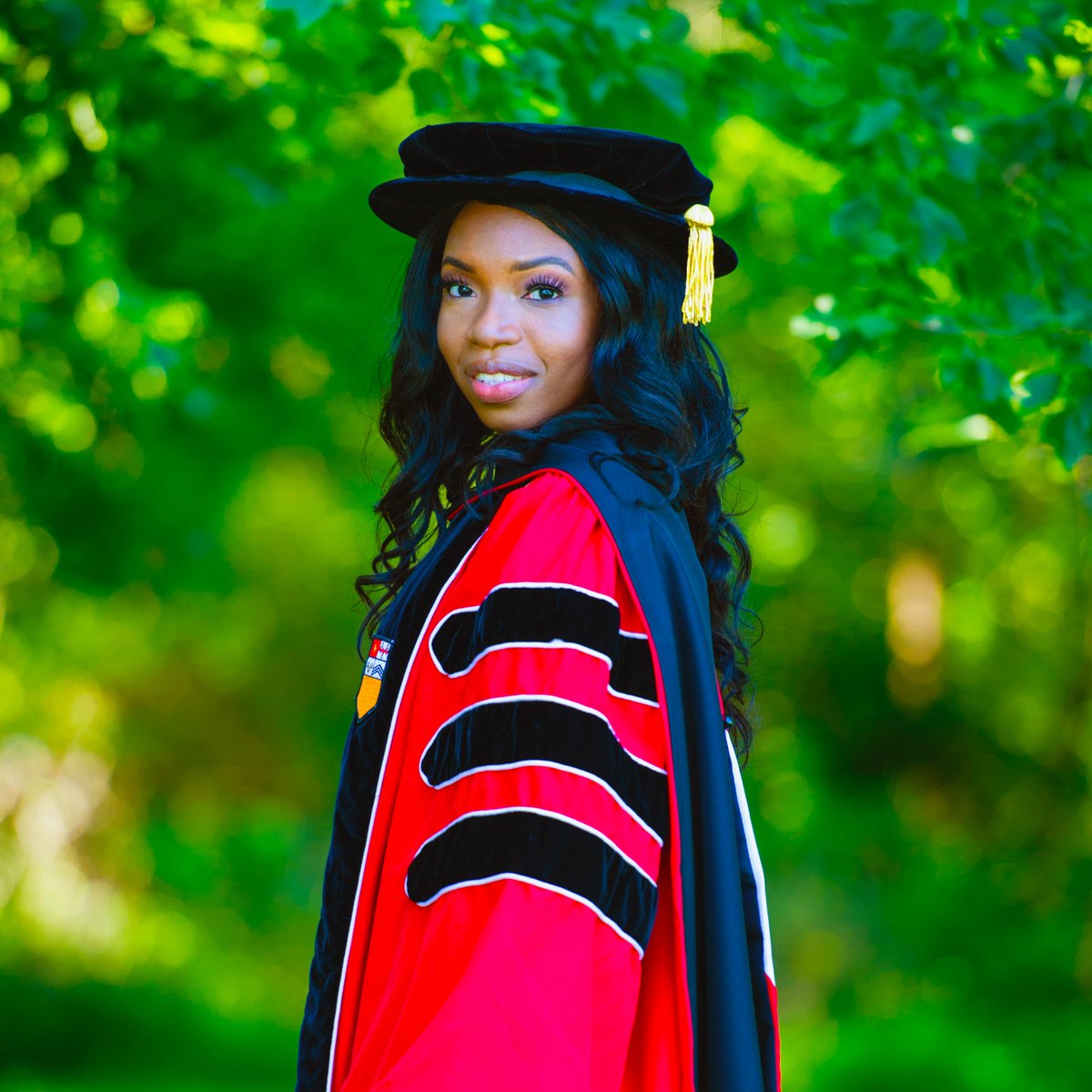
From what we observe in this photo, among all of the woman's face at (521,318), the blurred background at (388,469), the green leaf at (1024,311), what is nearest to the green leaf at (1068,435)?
the blurred background at (388,469)

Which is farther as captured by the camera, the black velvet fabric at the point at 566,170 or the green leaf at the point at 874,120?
the green leaf at the point at 874,120

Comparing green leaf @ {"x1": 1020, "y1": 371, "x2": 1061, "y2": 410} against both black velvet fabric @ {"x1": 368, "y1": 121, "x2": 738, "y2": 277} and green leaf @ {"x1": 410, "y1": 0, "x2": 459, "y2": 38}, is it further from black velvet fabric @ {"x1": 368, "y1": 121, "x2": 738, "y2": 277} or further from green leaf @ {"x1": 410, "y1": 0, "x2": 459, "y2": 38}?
green leaf @ {"x1": 410, "y1": 0, "x2": 459, "y2": 38}

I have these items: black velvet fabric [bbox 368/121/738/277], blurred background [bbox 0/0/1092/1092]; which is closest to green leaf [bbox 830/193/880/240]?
blurred background [bbox 0/0/1092/1092]

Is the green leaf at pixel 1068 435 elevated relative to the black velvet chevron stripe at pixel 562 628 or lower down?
elevated

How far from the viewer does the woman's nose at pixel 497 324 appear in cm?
185

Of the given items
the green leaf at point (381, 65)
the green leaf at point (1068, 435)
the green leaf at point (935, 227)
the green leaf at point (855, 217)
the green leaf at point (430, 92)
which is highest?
the green leaf at point (381, 65)

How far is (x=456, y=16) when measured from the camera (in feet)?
8.70

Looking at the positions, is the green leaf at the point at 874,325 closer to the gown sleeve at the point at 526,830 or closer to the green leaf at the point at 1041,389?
the green leaf at the point at 1041,389

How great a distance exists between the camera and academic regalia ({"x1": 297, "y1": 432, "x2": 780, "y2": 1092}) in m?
1.46

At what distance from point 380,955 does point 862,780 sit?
13.6m

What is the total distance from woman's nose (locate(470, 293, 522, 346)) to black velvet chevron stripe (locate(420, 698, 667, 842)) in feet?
1.77

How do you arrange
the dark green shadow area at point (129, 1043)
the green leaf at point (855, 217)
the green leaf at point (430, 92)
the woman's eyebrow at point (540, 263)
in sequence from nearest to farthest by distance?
the woman's eyebrow at point (540, 263) → the green leaf at point (855, 217) → the green leaf at point (430, 92) → the dark green shadow area at point (129, 1043)

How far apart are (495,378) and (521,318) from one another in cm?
9

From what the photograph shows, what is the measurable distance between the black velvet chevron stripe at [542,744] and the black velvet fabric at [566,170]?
0.70m
